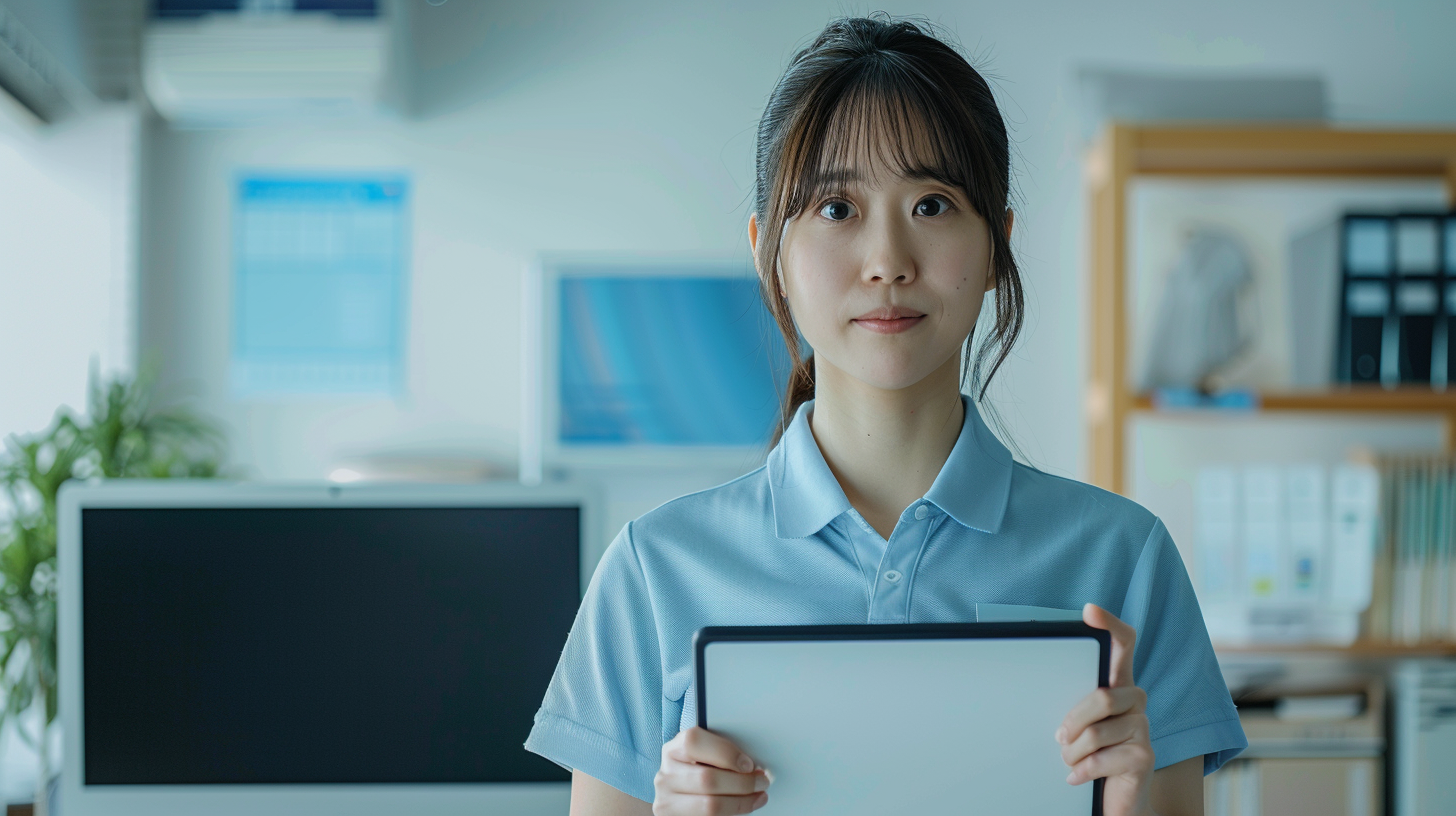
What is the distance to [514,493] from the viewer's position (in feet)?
3.57

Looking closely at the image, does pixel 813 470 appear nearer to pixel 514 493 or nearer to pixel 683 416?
pixel 514 493

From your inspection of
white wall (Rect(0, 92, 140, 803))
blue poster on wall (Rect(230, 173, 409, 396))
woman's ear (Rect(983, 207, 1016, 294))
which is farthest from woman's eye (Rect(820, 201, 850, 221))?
white wall (Rect(0, 92, 140, 803))

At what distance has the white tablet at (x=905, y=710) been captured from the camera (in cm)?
63

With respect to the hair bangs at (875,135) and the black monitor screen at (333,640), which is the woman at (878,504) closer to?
the hair bangs at (875,135)

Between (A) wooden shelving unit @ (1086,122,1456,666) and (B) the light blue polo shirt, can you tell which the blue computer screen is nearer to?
(A) wooden shelving unit @ (1086,122,1456,666)

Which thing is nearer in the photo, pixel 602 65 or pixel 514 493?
pixel 514 493

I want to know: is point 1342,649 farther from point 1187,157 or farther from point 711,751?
point 711,751

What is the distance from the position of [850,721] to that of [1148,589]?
271 mm

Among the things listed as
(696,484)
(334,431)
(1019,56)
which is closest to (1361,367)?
(1019,56)

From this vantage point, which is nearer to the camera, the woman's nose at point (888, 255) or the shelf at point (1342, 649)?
the woman's nose at point (888, 255)

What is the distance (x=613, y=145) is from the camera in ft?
8.62

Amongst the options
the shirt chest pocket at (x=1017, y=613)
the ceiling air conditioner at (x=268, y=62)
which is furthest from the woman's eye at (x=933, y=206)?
the ceiling air conditioner at (x=268, y=62)

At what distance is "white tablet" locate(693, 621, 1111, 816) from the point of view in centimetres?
63

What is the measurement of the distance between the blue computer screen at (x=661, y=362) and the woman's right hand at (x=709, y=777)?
1.96 m
